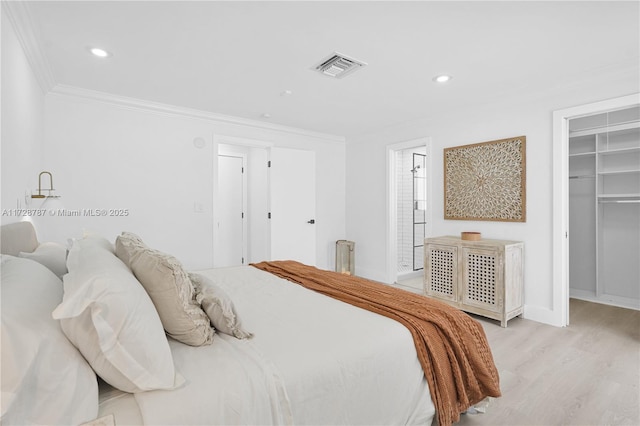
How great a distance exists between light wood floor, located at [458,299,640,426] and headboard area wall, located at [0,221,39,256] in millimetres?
2619

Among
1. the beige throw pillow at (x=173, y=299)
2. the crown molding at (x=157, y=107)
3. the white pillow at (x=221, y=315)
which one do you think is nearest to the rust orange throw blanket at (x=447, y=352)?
the white pillow at (x=221, y=315)

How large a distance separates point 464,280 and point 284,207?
2758mm

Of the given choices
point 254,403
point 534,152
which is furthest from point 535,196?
point 254,403

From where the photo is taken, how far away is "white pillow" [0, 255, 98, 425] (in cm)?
79

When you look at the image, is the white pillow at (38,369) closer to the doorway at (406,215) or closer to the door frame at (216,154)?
the door frame at (216,154)

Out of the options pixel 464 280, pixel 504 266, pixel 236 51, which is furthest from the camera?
pixel 464 280

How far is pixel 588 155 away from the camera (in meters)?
4.20

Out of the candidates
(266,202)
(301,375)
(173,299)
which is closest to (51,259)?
(173,299)

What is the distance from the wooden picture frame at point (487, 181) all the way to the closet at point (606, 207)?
1.13 m

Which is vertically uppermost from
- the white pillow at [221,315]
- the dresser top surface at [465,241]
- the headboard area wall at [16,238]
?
the headboard area wall at [16,238]

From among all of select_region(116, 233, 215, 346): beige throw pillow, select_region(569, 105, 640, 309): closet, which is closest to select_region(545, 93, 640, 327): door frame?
select_region(569, 105, 640, 309): closet

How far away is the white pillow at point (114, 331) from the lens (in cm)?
97

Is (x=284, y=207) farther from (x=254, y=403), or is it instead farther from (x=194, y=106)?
(x=254, y=403)

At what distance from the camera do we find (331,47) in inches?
101
